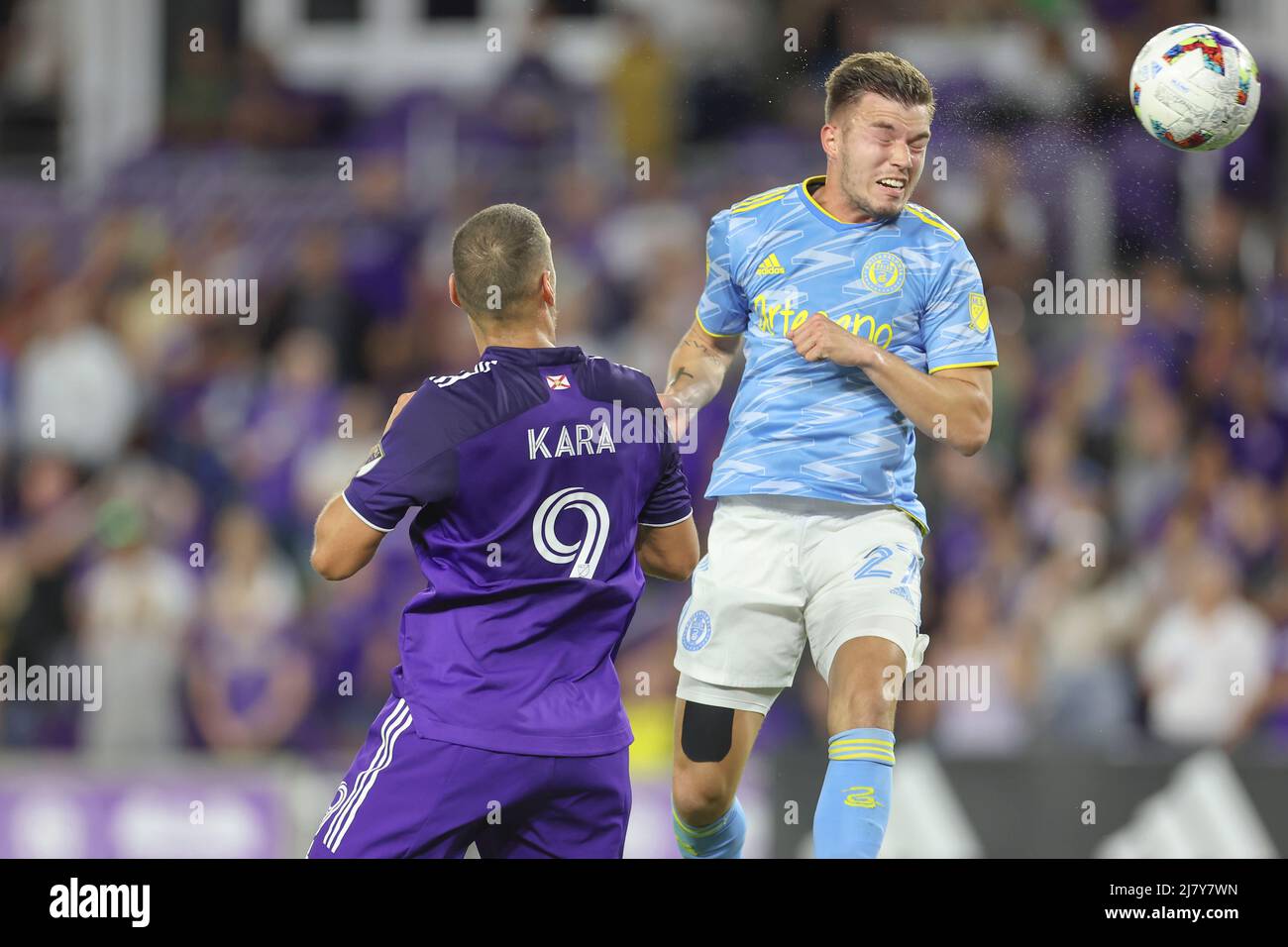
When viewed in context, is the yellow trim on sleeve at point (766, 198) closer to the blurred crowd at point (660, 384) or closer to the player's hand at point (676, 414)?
the player's hand at point (676, 414)

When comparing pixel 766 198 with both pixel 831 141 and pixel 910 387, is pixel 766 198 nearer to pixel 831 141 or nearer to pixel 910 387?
pixel 831 141

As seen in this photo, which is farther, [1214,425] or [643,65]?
[643,65]

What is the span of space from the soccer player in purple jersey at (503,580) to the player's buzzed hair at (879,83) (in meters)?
1.01

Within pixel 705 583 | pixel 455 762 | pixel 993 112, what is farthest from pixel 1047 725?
pixel 455 762

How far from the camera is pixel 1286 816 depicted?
8828 millimetres

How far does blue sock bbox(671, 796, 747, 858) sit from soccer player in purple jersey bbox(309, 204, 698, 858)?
619 mm

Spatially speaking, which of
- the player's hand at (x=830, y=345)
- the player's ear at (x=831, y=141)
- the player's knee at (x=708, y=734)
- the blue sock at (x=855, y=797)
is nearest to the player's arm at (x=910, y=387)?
the player's hand at (x=830, y=345)

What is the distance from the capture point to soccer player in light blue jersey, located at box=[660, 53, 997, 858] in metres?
5.31

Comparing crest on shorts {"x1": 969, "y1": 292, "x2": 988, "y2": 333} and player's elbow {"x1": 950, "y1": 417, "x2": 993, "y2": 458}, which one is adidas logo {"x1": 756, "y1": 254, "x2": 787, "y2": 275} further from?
player's elbow {"x1": 950, "y1": 417, "x2": 993, "y2": 458}

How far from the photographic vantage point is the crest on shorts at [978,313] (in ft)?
17.8

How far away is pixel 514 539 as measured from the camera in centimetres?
499

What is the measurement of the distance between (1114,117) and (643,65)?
553 cm

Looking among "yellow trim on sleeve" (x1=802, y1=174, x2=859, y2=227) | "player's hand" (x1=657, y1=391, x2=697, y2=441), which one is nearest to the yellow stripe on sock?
"player's hand" (x1=657, y1=391, x2=697, y2=441)
